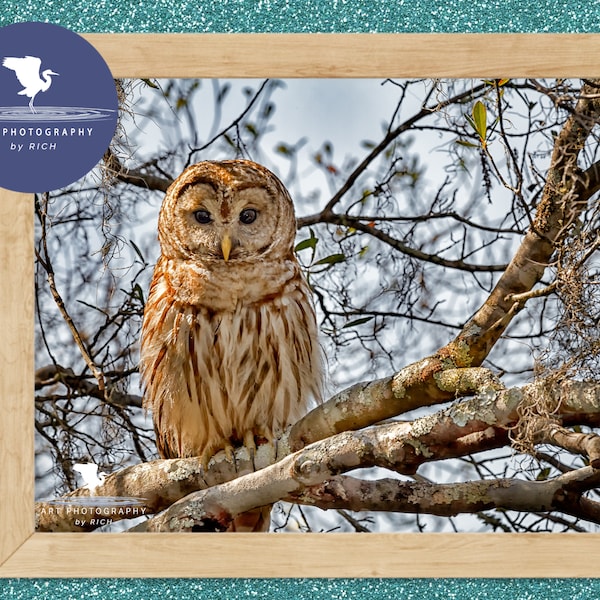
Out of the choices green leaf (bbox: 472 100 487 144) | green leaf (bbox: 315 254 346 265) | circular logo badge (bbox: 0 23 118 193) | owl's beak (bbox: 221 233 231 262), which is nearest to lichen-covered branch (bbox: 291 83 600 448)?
green leaf (bbox: 472 100 487 144)

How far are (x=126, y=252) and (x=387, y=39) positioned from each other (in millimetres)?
723

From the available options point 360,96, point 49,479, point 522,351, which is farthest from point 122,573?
point 360,96

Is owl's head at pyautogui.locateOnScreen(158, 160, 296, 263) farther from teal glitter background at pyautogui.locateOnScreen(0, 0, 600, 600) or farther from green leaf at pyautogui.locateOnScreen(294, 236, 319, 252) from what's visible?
teal glitter background at pyautogui.locateOnScreen(0, 0, 600, 600)

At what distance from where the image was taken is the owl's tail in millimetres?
1896

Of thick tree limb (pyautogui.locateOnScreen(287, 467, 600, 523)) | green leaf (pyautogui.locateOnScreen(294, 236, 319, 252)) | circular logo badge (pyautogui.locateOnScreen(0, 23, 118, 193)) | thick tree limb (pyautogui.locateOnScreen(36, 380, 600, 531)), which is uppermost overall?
circular logo badge (pyautogui.locateOnScreen(0, 23, 118, 193))

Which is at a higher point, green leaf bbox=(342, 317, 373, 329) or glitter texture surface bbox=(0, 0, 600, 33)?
glitter texture surface bbox=(0, 0, 600, 33)

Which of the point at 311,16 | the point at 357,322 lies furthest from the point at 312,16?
the point at 357,322

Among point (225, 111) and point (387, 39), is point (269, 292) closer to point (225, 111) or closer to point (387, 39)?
point (225, 111)

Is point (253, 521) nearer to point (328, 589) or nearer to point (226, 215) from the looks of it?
point (328, 589)

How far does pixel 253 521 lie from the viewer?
1.90 meters

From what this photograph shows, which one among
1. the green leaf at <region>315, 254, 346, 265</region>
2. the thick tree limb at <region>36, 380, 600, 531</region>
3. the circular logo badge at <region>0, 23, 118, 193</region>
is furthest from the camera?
the green leaf at <region>315, 254, 346, 265</region>

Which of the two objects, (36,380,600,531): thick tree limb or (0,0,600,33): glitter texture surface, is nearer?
(36,380,600,531): thick tree limb

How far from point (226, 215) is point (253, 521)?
0.67 meters

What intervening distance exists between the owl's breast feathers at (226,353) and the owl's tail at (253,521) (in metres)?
0.21
